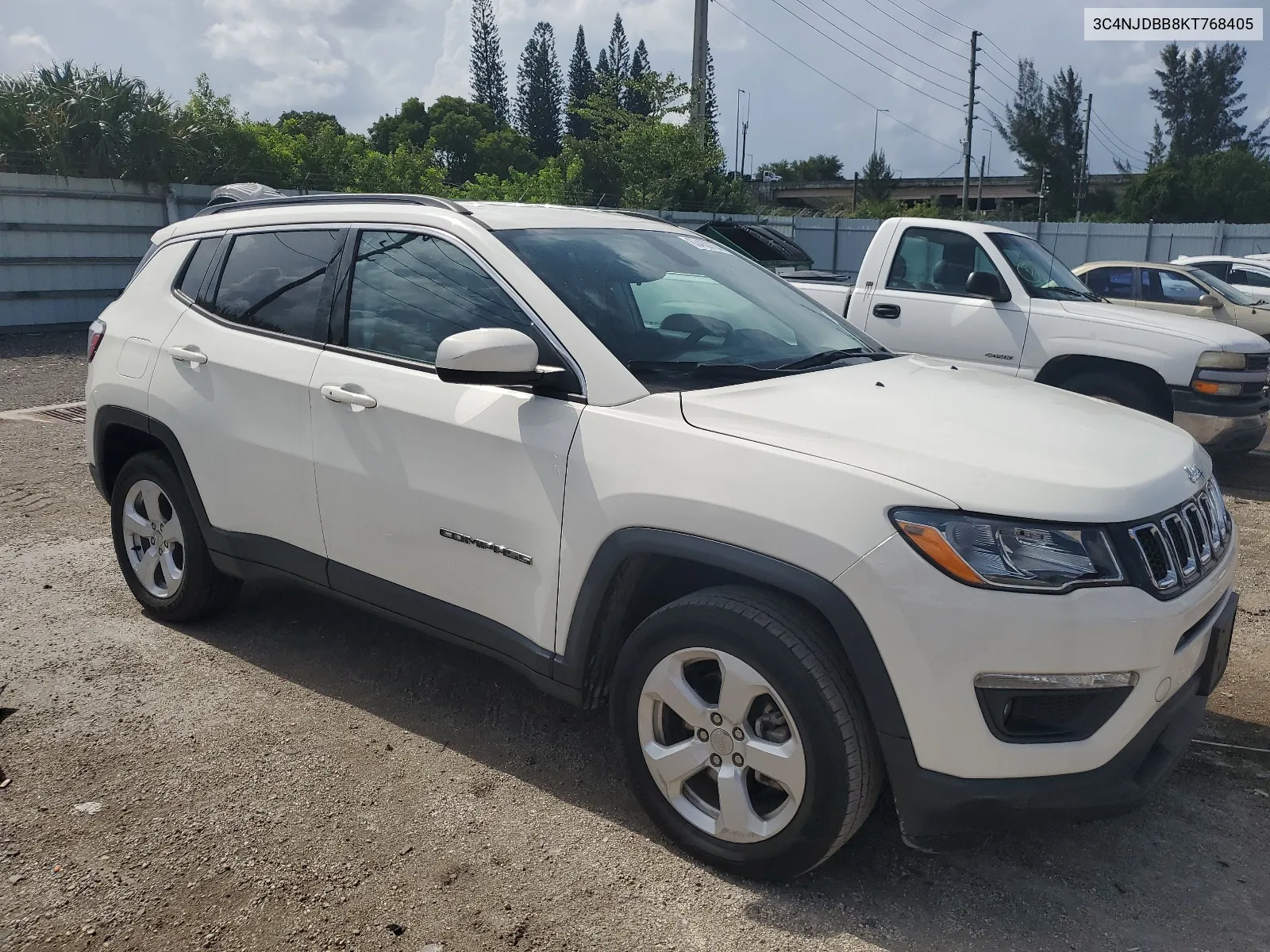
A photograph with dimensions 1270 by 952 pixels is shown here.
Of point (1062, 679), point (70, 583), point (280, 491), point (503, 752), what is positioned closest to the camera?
point (1062, 679)

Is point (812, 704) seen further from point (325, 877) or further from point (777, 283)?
point (777, 283)

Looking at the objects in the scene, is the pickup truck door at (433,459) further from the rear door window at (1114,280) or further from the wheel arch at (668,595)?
the rear door window at (1114,280)

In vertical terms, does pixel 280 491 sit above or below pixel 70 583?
above

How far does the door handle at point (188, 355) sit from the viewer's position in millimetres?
4062

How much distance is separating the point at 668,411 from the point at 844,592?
741 millimetres

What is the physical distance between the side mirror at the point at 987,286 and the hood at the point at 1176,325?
0.82 feet

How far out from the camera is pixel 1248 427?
7523mm

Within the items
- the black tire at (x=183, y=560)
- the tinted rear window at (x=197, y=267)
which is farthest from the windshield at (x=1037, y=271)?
the black tire at (x=183, y=560)

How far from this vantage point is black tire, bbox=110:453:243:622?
425 cm

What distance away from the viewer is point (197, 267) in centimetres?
433

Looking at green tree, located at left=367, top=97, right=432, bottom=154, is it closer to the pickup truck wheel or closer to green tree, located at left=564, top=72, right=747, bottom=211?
green tree, located at left=564, top=72, right=747, bottom=211

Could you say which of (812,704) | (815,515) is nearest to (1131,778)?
(812,704)

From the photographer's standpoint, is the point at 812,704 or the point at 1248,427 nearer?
the point at 812,704

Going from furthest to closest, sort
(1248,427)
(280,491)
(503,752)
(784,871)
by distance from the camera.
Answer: (1248,427) → (280,491) → (503,752) → (784,871)
